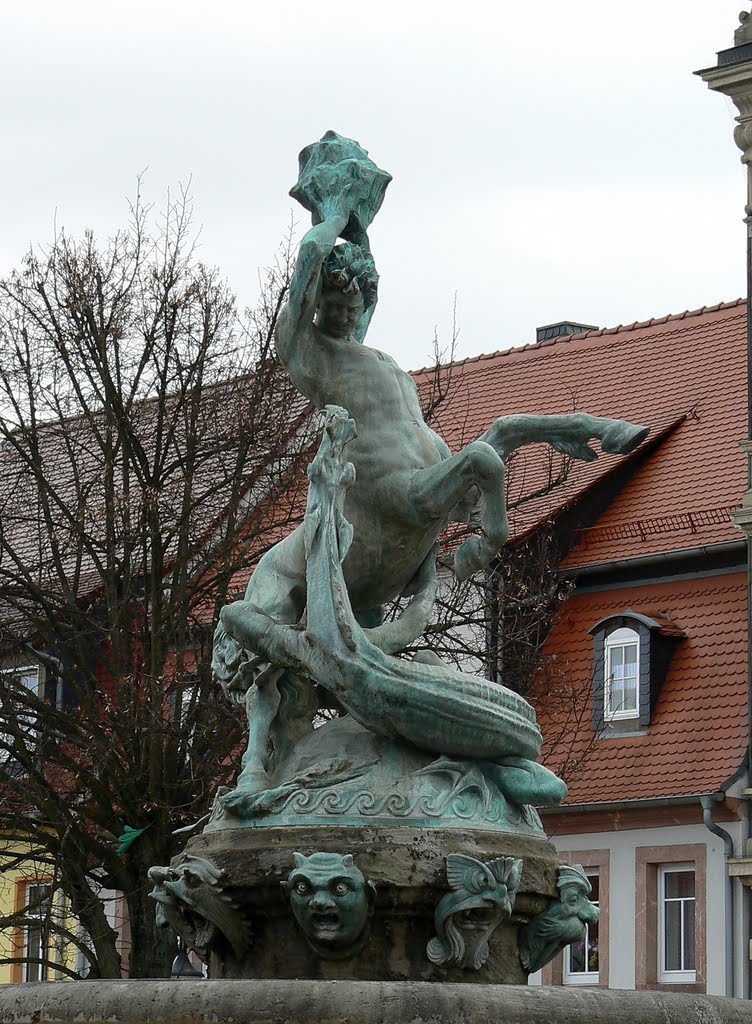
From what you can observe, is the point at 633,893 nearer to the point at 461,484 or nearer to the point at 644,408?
the point at 644,408

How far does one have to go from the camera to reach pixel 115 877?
63.9 ft

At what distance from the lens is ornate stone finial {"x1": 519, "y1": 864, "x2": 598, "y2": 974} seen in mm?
7363

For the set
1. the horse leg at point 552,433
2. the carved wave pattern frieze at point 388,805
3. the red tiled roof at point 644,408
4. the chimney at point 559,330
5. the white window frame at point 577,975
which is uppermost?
the chimney at point 559,330

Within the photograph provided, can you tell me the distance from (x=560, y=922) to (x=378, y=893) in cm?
67

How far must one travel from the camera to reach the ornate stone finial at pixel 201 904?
719 cm

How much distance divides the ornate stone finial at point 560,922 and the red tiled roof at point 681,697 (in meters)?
17.3

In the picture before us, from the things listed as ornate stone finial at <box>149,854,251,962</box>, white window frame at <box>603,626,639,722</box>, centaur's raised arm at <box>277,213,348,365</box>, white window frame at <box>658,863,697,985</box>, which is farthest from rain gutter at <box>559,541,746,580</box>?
ornate stone finial at <box>149,854,251,962</box>

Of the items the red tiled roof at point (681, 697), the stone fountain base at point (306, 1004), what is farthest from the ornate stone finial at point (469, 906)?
the red tiled roof at point (681, 697)

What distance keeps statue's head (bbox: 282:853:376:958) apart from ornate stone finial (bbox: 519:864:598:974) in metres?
0.60

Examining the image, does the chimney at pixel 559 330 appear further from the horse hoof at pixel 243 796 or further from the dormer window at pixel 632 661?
the horse hoof at pixel 243 796

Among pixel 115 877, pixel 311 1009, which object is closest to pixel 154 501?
pixel 115 877

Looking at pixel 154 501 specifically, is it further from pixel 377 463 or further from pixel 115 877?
pixel 377 463

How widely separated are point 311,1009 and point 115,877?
534 inches

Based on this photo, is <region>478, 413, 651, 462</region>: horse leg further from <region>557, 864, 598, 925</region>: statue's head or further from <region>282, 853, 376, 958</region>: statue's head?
<region>282, 853, 376, 958</region>: statue's head
